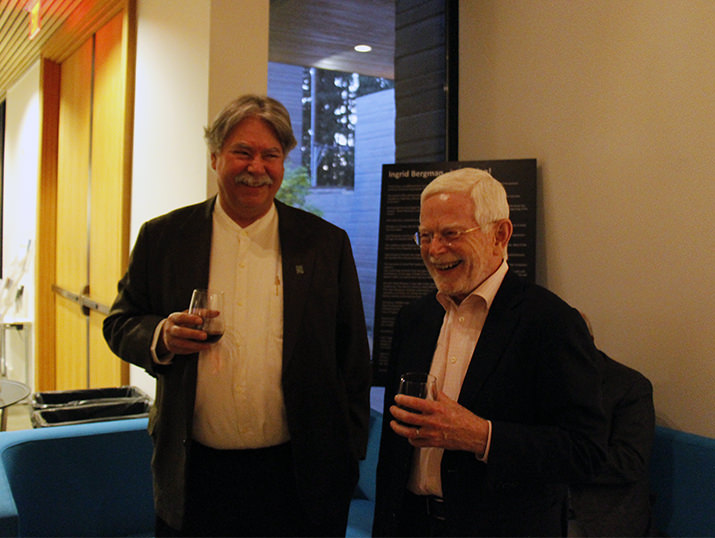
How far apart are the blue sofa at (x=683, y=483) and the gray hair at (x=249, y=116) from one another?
1.90m

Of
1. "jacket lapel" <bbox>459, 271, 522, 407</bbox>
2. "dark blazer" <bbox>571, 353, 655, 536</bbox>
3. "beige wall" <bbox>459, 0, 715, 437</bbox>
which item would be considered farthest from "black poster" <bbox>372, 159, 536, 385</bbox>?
"jacket lapel" <bbox>459, 271, 522, 407</bbox>

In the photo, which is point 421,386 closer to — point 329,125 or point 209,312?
point 209,312

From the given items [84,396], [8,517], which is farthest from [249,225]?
[84,396]

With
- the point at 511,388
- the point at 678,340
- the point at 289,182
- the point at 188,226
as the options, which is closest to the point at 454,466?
the point at 511,388

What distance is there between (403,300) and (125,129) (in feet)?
6.56

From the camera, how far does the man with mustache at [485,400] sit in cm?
128

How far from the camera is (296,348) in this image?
1.73 meters

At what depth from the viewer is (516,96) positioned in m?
3.72

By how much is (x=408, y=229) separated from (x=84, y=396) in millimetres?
2013

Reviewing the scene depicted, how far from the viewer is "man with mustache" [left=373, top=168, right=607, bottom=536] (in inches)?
50.5

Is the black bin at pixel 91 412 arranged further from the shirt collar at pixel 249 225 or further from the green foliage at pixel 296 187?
the shirt collar at pixel 249 225

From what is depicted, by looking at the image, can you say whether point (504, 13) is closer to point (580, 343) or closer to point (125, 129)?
point (125, 129)

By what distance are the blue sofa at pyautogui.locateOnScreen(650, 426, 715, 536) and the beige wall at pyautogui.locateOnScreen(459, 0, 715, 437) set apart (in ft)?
0.99

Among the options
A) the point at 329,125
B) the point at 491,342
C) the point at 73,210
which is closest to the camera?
the point at 491,342
